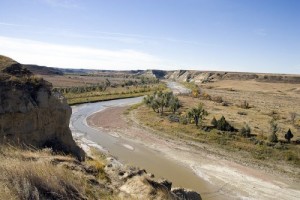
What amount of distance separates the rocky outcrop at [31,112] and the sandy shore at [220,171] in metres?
13.0

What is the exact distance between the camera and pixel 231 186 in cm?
3056

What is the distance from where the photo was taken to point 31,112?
2145cm

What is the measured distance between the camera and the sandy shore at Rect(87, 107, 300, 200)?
96.1ft

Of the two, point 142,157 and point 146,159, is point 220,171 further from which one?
point 142,157

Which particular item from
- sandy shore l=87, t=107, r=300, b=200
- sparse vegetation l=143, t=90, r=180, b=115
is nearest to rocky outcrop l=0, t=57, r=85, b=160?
sandy shore l=87, t=107, r=300, b=200

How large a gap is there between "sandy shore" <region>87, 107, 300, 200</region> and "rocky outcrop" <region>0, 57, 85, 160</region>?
42.6ft

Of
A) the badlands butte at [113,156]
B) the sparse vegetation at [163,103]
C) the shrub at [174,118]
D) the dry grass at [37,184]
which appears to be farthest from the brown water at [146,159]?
the dry grass at [37,184]

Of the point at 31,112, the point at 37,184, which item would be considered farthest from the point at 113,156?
the point at 37,184

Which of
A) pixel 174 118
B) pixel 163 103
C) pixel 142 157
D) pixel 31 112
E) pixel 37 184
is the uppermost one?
pixel 37 184

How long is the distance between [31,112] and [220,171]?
68.2 ft

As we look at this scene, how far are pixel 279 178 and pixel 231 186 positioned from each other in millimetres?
5997

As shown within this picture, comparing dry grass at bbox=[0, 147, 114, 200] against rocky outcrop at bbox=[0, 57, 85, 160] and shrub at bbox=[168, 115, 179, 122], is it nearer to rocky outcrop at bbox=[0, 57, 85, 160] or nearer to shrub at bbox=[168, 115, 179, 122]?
rocky outcrop at bbox=[0, 57, 85, 160]

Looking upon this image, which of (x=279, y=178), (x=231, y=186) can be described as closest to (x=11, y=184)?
(x=231, y=186)

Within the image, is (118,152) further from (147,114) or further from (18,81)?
(147,114)
